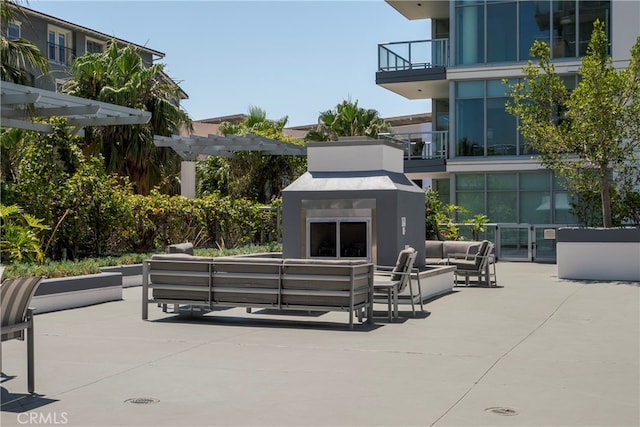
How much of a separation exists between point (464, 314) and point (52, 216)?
31.0ft

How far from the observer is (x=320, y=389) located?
7074mm

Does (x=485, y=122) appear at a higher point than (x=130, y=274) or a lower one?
higher

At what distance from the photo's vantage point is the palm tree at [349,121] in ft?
123

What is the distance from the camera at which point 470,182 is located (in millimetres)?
30203

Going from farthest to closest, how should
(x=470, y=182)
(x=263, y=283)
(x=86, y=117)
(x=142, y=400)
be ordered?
(x=470, y=182), (x=86, y=117), (x=263, y=283), (x=142, y=400)

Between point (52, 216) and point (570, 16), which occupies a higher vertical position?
point (570, 16)

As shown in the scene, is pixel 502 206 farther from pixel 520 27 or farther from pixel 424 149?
pixel 520 27

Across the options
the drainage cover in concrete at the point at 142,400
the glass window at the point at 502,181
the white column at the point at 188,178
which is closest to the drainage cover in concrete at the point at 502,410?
the drainage cover in concrete at the point at 142,400

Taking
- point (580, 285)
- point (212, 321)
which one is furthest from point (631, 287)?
point (212, 321)

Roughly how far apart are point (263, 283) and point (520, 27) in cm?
2085

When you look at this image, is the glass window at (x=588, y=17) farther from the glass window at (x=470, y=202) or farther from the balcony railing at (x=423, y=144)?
the glass window at (x=470, y=202)

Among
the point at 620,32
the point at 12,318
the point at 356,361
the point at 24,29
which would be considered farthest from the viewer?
the point at 24,29

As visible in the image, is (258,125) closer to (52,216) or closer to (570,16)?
(570,16)

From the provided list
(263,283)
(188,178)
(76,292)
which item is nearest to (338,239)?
(76,292)
